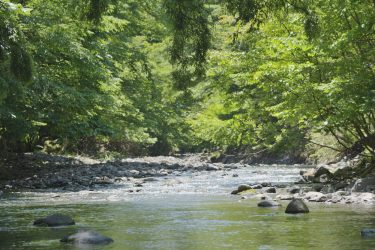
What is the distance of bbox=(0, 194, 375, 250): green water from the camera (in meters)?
6.89

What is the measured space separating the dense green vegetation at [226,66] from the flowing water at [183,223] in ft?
6.67

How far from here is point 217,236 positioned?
24.5ft

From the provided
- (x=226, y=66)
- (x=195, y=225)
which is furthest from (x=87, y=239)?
(x=226, y=66)

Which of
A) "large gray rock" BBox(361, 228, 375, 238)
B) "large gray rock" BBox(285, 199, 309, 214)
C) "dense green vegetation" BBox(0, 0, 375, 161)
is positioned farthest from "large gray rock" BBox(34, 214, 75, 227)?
"large gray rock" BBox(361, 228, 375, 238)

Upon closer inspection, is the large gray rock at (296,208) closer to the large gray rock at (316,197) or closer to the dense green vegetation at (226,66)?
the large gray rock at (316,197)

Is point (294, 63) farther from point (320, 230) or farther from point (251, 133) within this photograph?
point (320, 230)

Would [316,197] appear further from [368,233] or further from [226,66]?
[226,66]

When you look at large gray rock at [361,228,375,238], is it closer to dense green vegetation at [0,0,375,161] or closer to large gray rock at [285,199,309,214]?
large gray rock at [285,199,309,214]

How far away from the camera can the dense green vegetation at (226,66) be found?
7676 millimetres

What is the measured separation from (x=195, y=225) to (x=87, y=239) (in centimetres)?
207

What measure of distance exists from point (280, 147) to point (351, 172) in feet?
6.96

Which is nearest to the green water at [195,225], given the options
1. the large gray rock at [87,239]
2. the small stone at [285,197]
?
the large gray rock at [87,239]

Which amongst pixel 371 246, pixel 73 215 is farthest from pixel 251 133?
pixel 371 246

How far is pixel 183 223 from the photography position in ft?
28.6
